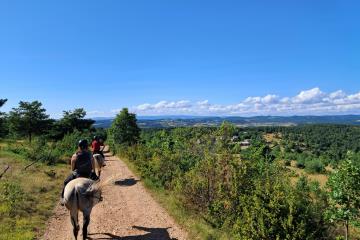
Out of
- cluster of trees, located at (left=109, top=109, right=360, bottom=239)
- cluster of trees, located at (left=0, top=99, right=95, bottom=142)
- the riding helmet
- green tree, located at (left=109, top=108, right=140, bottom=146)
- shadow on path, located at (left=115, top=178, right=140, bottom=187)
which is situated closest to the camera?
cluster of trees, located at (left=109, top=109, right=360, bottom=239)

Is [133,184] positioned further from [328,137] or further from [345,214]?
[328,137]

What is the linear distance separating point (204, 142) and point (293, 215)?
6.04m

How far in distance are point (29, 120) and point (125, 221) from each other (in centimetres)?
5941

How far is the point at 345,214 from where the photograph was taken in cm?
1017

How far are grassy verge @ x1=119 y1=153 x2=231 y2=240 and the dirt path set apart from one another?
244mm

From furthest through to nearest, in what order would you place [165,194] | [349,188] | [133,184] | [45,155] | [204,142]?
[45,155]
[133,184]
[165,194]
[204,142]
[349,188]

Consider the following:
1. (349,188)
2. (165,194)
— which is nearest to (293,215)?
(349,188)

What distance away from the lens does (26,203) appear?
13734 mm

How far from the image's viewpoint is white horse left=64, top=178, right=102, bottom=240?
948 centimetres

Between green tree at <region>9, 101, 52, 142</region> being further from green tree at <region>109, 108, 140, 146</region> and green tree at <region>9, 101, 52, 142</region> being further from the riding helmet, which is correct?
the riding helmet

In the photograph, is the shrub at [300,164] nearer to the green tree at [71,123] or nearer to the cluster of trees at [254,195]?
the green tree at [71,123]

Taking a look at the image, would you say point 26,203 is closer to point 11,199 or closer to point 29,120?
point 11,199

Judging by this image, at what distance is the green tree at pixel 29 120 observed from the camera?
64750mm

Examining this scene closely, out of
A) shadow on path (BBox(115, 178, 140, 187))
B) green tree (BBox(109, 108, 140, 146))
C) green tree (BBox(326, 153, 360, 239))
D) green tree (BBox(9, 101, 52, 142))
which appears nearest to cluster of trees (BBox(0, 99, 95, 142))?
green tree (BBox(9, 101, 52, 142))
